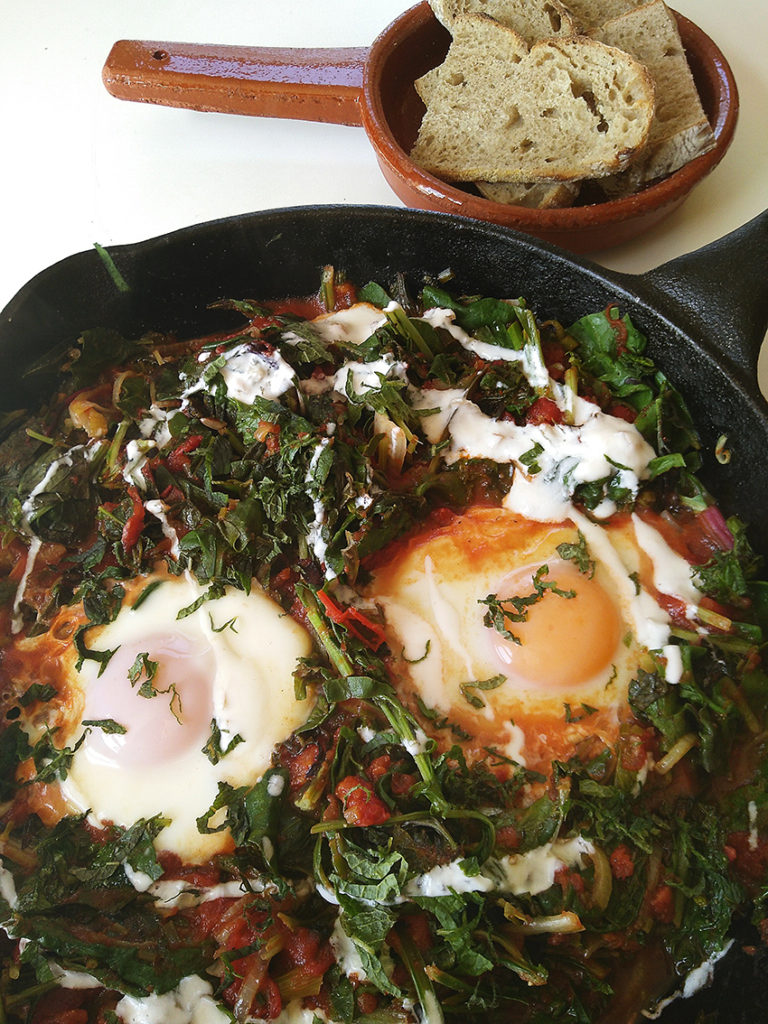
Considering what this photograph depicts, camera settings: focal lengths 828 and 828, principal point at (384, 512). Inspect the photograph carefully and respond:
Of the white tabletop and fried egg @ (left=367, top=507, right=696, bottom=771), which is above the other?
the white tabletop

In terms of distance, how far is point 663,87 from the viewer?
111 inches

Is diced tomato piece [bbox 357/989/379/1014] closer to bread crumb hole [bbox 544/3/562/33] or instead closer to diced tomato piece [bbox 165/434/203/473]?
diced tomato piece [bbox 165/434/203/473]

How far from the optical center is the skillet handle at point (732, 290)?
86.7 inches

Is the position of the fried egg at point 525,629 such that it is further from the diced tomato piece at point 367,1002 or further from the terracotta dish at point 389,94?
the terracotta dish at point 389,94

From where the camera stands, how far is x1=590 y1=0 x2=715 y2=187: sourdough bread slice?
8.93ft

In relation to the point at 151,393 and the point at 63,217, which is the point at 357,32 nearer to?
the point at 63,217

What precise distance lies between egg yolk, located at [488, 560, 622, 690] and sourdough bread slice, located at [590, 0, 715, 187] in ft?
4.83

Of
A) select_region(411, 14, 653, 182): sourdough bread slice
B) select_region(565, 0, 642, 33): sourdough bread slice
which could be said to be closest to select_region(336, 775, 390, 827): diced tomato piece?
select_region(411, 14, 653, 182): sourdough bread slice

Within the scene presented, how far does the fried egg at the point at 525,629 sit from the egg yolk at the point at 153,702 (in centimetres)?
51

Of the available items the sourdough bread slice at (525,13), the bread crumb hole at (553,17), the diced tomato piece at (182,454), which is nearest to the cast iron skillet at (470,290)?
the diced tomato piece at (182,454)

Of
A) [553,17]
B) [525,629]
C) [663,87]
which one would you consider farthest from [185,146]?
[525,629]

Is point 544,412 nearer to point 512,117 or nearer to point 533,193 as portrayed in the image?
point 533,193

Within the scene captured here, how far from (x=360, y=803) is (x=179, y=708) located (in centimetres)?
53

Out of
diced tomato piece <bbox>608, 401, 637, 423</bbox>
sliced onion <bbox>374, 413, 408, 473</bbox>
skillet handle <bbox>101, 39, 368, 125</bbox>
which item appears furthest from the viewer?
skillet handle <bbox>101, 39, 368, 125</bbox>
